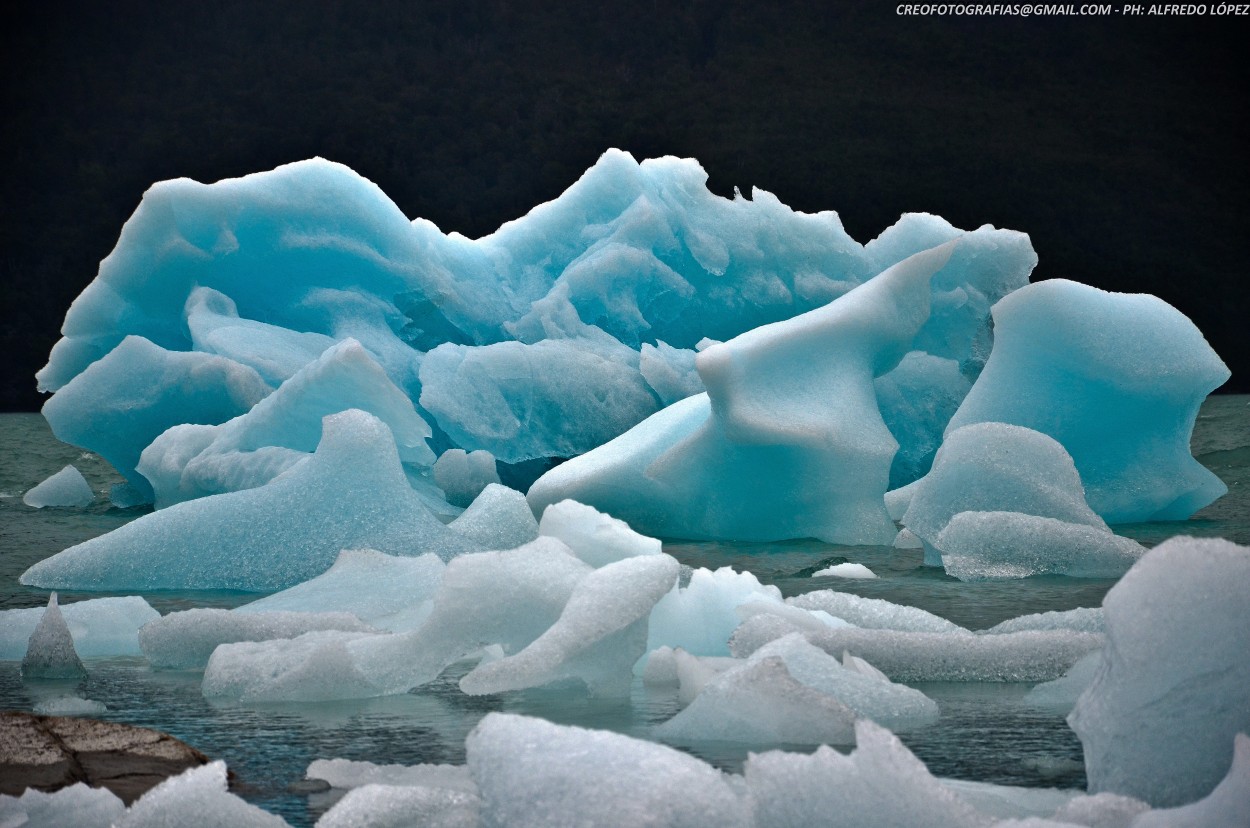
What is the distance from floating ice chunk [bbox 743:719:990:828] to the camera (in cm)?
156

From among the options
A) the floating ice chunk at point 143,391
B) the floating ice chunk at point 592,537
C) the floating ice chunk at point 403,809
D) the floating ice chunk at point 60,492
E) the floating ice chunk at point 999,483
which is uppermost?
the floating ice chunk at point 143,391

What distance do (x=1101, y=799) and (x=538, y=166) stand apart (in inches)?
887

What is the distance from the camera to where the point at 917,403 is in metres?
7.38

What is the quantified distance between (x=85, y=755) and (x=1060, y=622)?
211 centimetres

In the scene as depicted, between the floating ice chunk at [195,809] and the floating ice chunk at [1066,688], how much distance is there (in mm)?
1492

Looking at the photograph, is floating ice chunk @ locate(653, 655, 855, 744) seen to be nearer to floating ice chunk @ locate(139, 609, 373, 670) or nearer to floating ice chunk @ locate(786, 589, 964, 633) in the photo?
floating ice chunk @ locate(786, 589, 964, 633)

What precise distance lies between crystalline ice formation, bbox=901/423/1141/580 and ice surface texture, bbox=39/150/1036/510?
2360 millimetres

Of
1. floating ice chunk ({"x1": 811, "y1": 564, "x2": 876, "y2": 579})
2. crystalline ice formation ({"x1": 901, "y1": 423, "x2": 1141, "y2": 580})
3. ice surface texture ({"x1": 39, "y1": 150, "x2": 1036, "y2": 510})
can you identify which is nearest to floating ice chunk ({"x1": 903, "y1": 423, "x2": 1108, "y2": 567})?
crystalline ice formation ({"x1": 901, "y1": 423, "x2": 1141, "y2": 580})

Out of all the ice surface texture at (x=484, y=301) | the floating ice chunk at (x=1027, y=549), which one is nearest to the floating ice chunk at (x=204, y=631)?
the floating ice chunk at (x=1027, y=549)

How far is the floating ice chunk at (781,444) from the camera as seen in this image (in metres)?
5.26

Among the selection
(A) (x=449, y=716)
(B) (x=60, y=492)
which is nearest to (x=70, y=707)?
(A) (x=449, y=716)

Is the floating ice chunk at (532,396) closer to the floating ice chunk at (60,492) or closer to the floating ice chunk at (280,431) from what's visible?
the floating ice chunk at (280,431)

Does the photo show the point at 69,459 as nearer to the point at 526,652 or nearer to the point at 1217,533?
the point at 1217,533

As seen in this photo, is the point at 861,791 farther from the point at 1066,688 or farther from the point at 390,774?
the point at 1066,688
